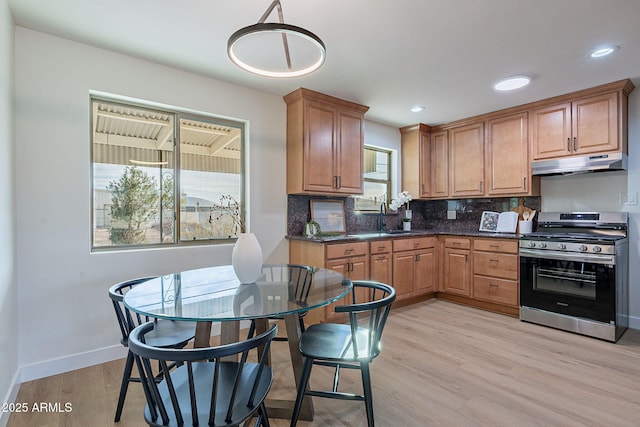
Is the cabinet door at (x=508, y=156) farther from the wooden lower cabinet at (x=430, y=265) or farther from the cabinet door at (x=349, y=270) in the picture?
the cabinet door at (x=349, y=270)

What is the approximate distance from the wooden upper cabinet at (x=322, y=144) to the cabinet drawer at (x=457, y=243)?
4.59ft

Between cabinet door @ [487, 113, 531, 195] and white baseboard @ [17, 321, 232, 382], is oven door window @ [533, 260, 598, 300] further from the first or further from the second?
white baseboard @ [17, 321, 232, 382]

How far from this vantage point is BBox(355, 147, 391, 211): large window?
15.1 feet

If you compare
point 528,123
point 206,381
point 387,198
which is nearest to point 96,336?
point 206,381

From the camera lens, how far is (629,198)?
3.34 m

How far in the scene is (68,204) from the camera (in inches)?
96.0

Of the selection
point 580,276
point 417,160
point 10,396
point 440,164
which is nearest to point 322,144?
point 417,160

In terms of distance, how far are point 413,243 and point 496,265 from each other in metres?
0.95

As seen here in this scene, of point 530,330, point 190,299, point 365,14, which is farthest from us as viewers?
point 530,330

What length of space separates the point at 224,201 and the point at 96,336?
1.54 m

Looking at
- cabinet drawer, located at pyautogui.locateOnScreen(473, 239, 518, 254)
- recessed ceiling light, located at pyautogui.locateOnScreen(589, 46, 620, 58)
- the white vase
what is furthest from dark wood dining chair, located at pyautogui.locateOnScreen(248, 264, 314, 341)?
recessed ceiling light, located at pyautogui.locateOnScreen(589, 46, 620, 58)

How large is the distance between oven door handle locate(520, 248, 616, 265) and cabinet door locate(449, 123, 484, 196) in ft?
3.37

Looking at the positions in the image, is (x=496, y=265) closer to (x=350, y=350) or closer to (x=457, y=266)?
(x=457, y=266)

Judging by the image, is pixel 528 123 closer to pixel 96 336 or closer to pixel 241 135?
pixel 241 135
